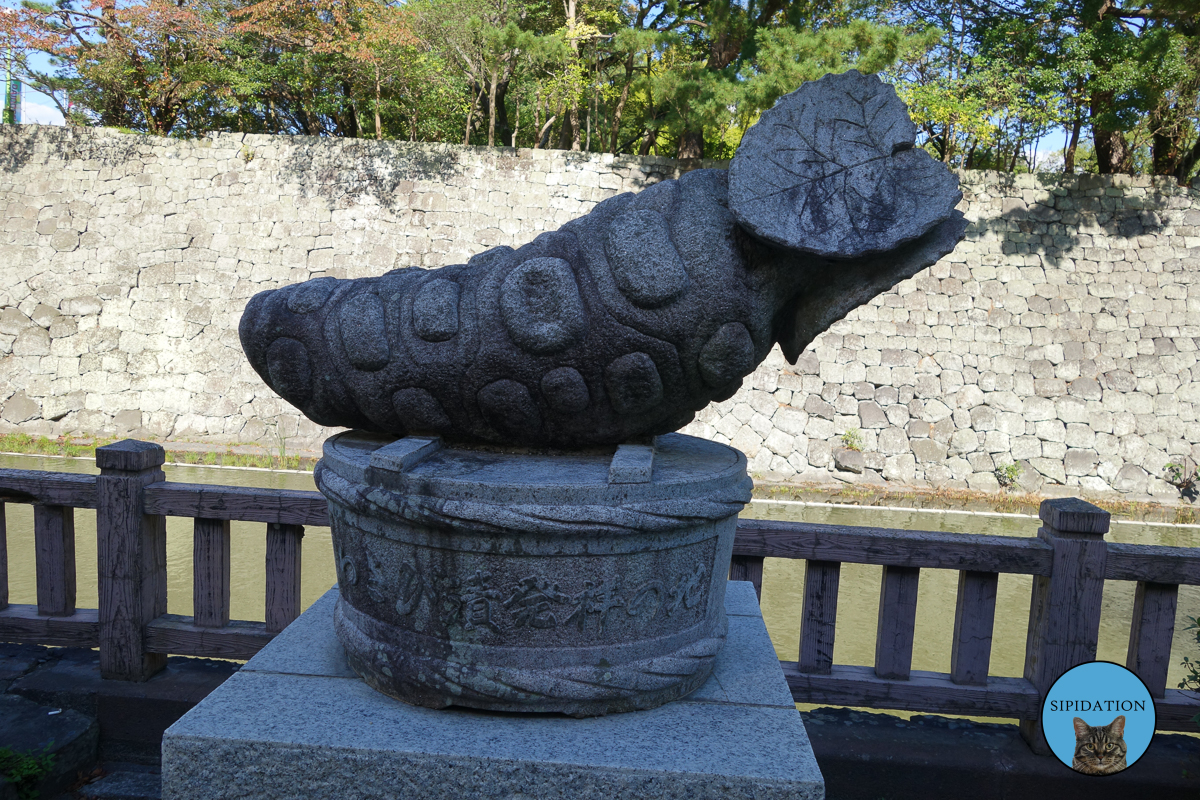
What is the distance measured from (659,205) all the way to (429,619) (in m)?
1.16

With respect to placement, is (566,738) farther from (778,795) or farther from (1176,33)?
(1176,33)

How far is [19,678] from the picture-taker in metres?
3.04

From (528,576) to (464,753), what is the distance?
0.40 meters

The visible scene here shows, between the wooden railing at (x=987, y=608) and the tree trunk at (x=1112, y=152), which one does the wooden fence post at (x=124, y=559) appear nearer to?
the wooden railing at (x=987, y=608)

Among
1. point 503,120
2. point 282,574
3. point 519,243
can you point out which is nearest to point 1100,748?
point 282,574

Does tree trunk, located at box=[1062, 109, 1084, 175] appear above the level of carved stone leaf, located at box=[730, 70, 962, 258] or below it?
above

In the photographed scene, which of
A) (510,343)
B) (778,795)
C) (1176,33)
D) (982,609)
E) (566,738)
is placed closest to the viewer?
(778,795)

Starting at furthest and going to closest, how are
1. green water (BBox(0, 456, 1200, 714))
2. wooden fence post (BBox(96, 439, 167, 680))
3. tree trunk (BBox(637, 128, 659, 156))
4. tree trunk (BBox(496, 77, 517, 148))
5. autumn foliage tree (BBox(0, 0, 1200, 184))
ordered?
tree trunk (BBox(496, 77, 517, 148)) → tree trunk (BBox(637, 128, 659, 156)) → autumn foliage tree (BBox(0, 0, 1200, 184)) → green water (BBox(0, 456, 1200, 714)) → wooden fence post (BBox(96, 439, 167, 680))

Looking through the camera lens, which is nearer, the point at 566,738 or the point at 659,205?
the point at 566,738

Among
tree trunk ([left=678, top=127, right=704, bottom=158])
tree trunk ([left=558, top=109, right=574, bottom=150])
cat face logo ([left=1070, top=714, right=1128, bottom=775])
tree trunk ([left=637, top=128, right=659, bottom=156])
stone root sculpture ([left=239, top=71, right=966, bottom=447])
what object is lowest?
cat face logo ([left=1070, top=714, right=1128, bottom=775])

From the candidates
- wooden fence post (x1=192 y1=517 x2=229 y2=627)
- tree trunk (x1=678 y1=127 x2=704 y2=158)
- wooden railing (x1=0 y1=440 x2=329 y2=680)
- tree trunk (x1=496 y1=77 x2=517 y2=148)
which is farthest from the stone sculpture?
tree trunk (x1=496 y1=77 x2=517 y2=148)

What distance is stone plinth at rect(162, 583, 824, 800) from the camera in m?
1.71

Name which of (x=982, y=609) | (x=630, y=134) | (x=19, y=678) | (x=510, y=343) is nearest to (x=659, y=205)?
(x=510, y=343)

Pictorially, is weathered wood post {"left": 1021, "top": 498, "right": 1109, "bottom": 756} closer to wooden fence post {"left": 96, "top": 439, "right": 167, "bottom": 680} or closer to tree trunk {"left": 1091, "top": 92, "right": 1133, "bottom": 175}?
wooden fence post {"left": 96, "top": 439, "right": 167, "bottom": 680}
